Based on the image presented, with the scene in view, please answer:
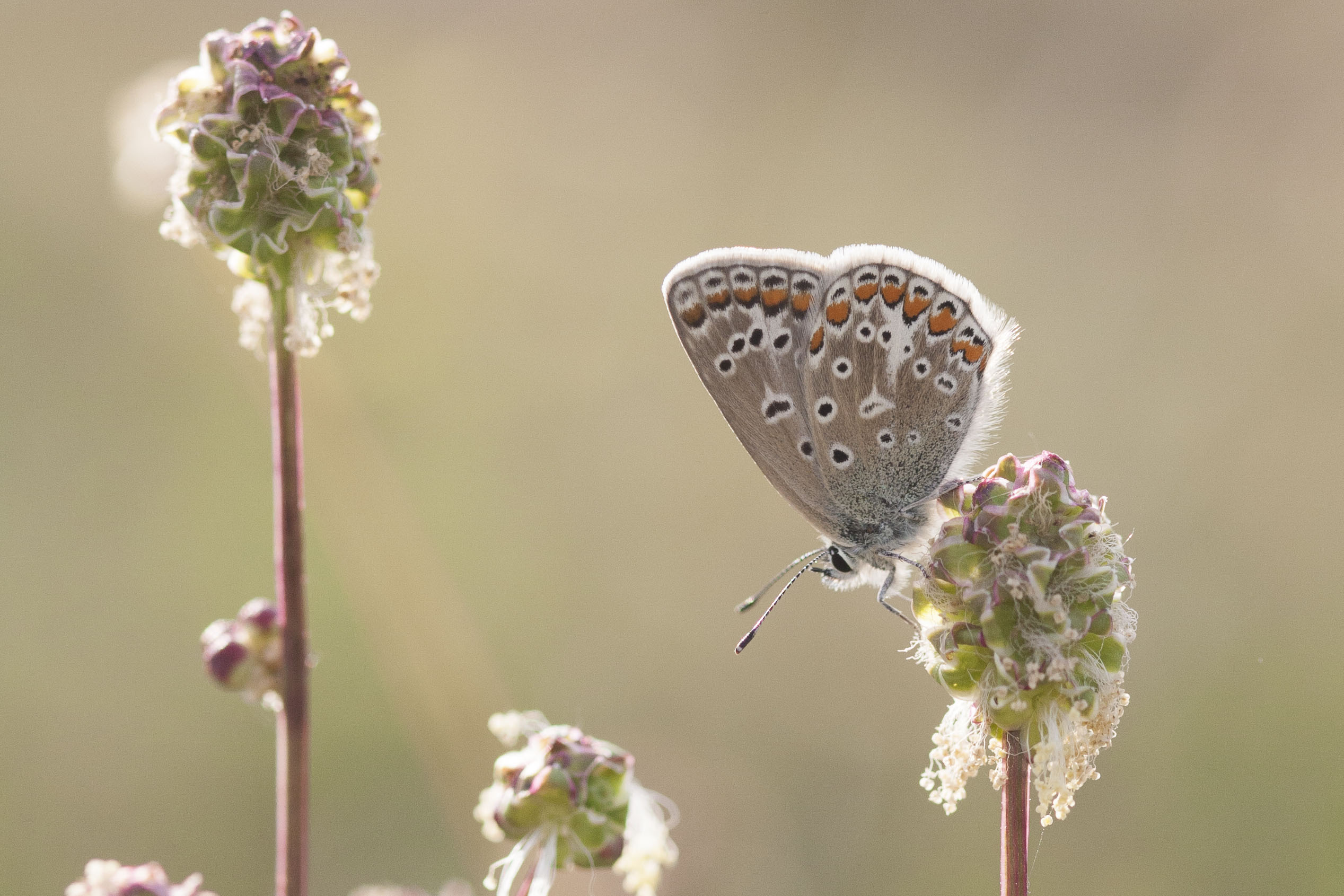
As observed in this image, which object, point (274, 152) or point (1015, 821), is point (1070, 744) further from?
point (274, 152)

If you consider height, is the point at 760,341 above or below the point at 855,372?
above

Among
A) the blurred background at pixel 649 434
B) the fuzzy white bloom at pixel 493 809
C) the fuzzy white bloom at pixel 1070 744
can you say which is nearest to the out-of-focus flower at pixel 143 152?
the blurred background at pixel 649 434

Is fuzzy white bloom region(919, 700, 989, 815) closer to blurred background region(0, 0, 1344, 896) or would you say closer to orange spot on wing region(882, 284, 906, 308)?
orange spot on wing region(882, 284, 906, 308)

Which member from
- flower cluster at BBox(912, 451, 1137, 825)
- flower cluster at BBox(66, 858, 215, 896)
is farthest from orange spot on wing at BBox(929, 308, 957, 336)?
flower cluster at BBox(66, 858, 215, 896)

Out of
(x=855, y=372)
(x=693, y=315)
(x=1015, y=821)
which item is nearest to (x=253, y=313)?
(x=693, y=315)

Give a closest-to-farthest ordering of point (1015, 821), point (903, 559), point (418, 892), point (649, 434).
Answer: point (1015, 821) → point (418, 892) → point (903, 559) → point (649, 434)

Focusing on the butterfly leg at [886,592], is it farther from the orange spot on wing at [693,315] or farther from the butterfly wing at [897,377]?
the orange spot on wing at [693,315]
